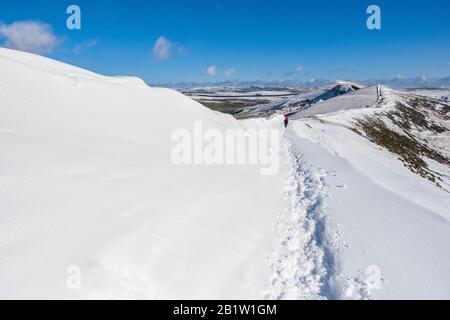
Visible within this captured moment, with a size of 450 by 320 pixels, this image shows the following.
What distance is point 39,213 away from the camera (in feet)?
24.2

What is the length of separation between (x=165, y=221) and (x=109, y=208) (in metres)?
1.46

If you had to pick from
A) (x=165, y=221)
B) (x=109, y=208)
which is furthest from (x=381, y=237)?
(x=109, y=208)

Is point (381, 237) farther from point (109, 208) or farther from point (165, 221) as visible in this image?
point (109, 208)

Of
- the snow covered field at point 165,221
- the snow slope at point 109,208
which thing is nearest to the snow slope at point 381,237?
the snow covered field at point 165,221

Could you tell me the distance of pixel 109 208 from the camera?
8516 mm

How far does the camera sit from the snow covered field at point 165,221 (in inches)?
264

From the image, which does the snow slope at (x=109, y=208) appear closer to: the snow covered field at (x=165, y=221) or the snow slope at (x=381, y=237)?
the snow covered field at (x=165, y=221)

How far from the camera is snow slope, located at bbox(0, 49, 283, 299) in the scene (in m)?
6.45

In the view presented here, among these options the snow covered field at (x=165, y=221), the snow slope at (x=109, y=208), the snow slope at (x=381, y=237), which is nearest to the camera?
the snow slope at (x=109, y=208)

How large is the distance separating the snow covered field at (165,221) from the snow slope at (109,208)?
3cm

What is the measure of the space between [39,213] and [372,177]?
49.8 ft
